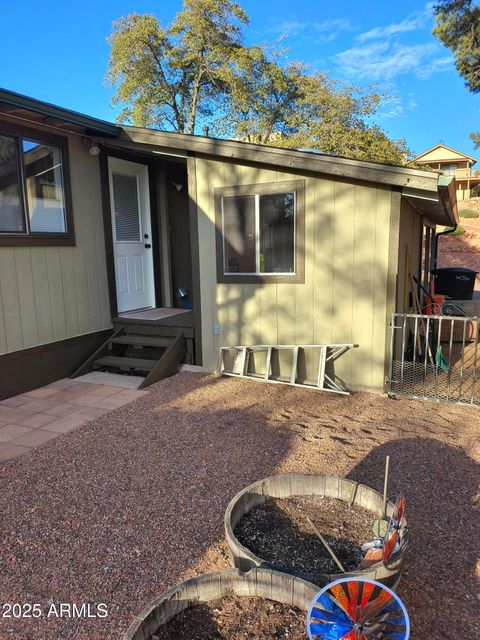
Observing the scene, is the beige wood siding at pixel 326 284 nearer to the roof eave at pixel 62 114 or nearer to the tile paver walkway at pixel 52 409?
the roof eave at pixel 62 114

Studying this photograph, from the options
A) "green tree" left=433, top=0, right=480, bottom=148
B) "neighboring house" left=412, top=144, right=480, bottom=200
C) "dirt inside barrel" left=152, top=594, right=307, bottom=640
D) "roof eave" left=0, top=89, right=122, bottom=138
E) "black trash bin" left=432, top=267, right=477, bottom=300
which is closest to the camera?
"dirt inside barrel" left=152, top=594, right=307, bottom=640

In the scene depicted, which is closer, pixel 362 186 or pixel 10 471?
pixel 10 471

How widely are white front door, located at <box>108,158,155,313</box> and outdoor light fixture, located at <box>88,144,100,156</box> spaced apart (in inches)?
13.5

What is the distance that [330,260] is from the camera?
4902 millimetres

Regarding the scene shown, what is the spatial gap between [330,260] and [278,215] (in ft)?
2.65

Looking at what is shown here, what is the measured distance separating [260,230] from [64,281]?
2.47 metres

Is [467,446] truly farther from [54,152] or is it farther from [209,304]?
[54,152]

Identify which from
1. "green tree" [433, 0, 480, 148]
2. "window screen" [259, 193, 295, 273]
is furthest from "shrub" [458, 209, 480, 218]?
"window screen" [259, 193, 295, 273]

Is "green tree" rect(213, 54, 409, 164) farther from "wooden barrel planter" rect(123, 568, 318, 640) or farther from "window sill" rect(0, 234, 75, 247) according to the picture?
"wooden barrel planter" rect(123, 568, 318, 640)

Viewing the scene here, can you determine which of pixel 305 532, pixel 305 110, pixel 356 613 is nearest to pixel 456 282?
pixel 305 532

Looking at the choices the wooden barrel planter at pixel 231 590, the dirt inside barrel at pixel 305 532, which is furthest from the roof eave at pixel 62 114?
the wooden barrel planter at pixel 231 590

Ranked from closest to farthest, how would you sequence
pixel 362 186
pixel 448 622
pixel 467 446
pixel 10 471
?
pixel 448 622 → pixel 10 471 → pixel 467 446 → pixel 362 186

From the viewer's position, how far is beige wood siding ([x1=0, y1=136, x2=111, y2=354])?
15.9ft

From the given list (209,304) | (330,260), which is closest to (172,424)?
(209,304)
